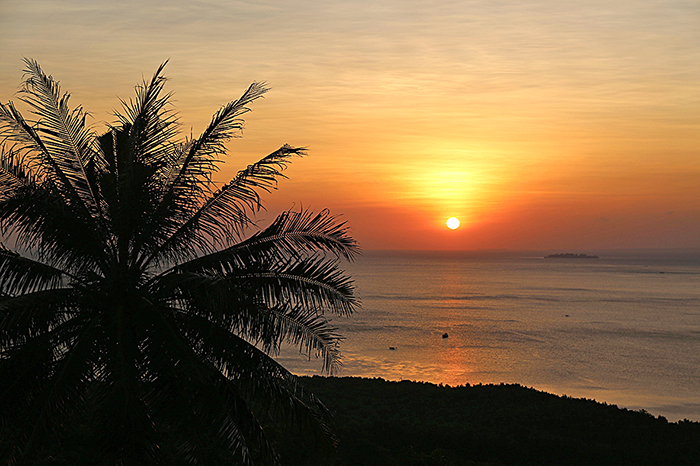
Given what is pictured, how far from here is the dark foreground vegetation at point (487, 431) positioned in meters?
24.7

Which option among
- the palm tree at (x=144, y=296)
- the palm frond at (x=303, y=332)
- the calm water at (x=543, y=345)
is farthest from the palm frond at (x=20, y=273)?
the calm water at (x=543, y=345)

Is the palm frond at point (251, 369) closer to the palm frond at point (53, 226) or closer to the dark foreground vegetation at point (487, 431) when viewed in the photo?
the palm frond at point (53, 226)

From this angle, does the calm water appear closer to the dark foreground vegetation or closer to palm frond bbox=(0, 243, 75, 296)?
the dark foreground vegetation

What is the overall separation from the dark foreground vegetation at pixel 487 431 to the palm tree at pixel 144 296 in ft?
36.8

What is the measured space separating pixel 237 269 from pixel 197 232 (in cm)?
120

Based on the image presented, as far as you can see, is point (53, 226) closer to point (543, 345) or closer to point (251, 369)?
point (251, 369)

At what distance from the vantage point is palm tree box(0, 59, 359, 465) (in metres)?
9.25

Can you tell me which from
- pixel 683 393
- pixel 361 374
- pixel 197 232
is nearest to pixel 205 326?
pixel 197 232

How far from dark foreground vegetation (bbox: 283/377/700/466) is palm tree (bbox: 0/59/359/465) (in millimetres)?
11229

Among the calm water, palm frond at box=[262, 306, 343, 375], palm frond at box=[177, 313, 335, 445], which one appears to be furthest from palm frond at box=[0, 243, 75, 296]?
the calm water

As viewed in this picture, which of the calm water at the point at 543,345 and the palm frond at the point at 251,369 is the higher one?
the calm water at the point at 543,345

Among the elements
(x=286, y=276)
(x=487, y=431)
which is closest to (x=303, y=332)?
(x=286, y=276)

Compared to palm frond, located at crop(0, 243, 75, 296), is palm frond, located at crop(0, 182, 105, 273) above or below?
above

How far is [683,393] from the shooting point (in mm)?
53312
